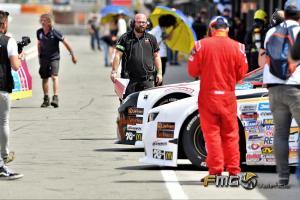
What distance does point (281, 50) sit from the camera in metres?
10.2

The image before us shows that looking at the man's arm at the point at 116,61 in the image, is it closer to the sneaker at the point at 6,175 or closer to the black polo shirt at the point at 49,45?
the sneaker at the point at 6,175

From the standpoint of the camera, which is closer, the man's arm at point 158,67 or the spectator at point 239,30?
the man's arm at point 158,67

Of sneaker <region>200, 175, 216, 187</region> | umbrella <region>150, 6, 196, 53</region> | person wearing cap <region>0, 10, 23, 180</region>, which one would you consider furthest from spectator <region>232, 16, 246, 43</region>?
sneaker <region>200, 175, 216, 187</region>

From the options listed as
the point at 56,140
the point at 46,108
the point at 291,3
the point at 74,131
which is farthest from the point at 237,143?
the point at 46,108

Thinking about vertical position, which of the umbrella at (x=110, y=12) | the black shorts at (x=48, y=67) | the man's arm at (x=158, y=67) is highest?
the man's arm at (x=158, y=67)

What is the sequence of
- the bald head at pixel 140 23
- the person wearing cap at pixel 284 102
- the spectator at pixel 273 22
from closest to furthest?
the person wearing cap at pixel 284 102, the spectator at pixel 273 22, the bald head at pixel 140 23

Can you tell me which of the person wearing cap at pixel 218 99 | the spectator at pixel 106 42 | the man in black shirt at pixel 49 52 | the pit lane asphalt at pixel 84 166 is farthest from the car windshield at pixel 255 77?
the spectator at pixel 106 42

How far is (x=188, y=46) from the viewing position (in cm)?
2428

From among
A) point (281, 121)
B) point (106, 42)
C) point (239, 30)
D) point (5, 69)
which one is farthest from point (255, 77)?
point (106, 42)

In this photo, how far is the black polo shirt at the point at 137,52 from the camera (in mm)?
14242

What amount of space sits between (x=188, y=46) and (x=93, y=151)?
11.1m

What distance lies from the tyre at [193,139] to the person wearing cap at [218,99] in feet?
2.93

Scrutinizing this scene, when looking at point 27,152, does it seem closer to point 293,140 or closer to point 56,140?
point 56,140

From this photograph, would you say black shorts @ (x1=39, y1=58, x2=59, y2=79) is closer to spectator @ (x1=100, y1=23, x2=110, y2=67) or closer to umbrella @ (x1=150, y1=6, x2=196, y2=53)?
umbrella @ (x1=150, y1=6, x2=196, y2=53)
